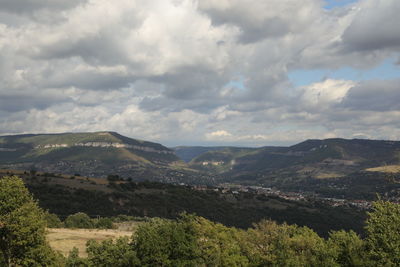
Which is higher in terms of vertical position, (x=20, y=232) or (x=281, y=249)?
(x=20, y=232)

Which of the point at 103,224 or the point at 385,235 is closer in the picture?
the point at 385,235

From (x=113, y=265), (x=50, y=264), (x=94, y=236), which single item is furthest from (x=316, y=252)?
(x=94, y=236)

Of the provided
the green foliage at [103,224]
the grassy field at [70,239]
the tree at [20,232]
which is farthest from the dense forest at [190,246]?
the green foliage at [103,224]

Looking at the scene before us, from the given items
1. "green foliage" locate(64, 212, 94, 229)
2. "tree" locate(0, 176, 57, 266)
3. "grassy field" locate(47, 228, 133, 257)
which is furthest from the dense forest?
"green foliage" locate(64, 212, 94, 229)

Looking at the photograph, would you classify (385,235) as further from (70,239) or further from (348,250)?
(70,239)

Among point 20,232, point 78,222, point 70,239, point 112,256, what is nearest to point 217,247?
point 112,256

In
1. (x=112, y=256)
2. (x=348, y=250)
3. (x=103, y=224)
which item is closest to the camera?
(x=112, y=256)
